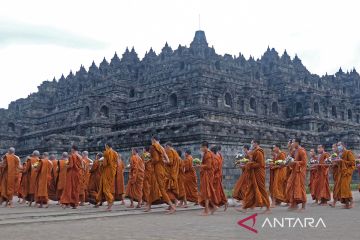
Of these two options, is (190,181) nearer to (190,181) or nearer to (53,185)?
(190,181)

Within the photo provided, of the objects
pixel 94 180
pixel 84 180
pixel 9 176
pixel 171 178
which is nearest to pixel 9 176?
pixel 9 176

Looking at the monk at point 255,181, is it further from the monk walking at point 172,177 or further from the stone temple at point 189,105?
the stone temple at point 189,105

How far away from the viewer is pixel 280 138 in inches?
1122

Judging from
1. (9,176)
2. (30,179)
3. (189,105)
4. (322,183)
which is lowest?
(322,183)

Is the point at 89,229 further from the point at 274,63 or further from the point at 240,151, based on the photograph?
the point at 274,63

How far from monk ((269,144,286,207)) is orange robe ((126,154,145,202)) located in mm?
4362

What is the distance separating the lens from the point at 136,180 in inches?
632

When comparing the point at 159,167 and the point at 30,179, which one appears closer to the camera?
the point at 159,167

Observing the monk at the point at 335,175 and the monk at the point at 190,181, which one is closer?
the monk at the point at 335,175

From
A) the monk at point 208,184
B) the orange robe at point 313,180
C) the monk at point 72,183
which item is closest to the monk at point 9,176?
the monk at point 72,183

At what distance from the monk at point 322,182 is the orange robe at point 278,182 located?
1308mm

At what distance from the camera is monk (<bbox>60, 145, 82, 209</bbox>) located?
1523cm

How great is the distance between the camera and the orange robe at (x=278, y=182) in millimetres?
15344

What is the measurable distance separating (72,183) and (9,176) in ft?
8.75
